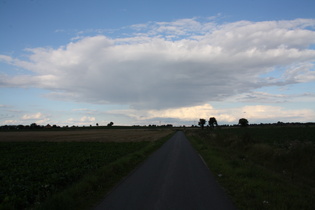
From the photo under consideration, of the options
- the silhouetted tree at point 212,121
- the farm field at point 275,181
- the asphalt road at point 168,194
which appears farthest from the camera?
the silhouetted tree at point 212,121

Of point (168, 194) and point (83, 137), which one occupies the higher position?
point (168, 194)

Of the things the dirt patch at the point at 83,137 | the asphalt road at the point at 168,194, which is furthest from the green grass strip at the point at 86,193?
the dirt patch at the point at 83,137

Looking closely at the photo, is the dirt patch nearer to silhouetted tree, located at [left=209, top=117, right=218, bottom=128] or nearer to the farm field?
the farm field

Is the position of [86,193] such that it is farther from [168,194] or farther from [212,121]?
[212,121]

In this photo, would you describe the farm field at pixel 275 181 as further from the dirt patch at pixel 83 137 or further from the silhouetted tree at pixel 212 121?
the silhouetted tree at pixel 212 121

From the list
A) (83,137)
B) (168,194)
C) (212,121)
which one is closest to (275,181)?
(168,194)

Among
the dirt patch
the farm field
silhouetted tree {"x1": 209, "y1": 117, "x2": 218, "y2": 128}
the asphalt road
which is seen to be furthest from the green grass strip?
Result: silhouetted tree {"x1": 209, "y1": 117, "x2": 218, "y2": 128}

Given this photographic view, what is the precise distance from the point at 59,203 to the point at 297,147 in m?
16.0

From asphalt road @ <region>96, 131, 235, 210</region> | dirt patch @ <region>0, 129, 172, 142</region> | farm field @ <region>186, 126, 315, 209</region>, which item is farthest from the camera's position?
dirt patch @ <region>0, 129, 172, 142</region>

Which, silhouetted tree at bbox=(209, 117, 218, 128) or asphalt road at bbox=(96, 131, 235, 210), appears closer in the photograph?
asphalt road at bbox=(96, 131, 235, 210)

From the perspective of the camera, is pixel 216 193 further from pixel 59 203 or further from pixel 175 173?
pixel 59 203

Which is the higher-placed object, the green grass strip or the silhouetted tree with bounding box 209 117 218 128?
the silhouetted tree with bounding box 209 117 218 128

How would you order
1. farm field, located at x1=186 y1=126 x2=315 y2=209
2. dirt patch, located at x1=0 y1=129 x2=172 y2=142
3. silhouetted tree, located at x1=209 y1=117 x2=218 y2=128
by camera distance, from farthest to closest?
1. silhouetted tree, located at x1=209 y1=117 x2=218 y2=128
2. dirt patch, located at x1=0 y1=129 x2=172 y2=142
3. farm field, located at x1=186 y1=126 x2=315 y2=209

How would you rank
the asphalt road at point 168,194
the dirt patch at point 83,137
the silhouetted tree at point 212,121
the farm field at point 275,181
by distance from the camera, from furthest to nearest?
1. the silhouetted tree at point 212,121
2. the dirt patch at point 83,137
3. the farm field at point 275,181
4. the asphalt road at point 168,194
